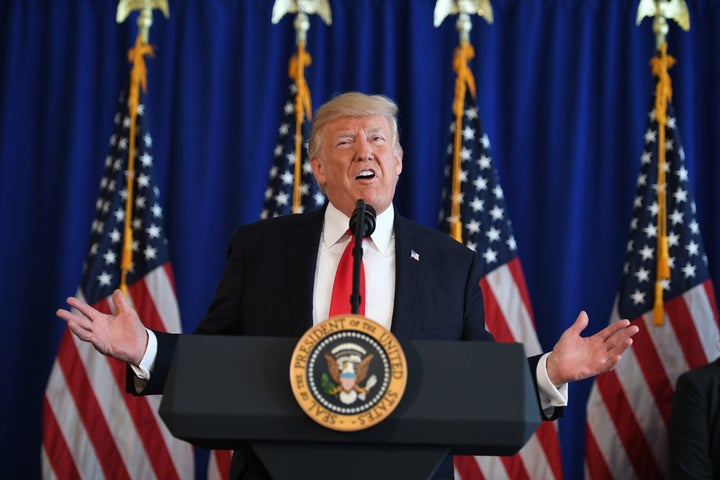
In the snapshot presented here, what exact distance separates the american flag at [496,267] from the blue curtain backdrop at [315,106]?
242 mm

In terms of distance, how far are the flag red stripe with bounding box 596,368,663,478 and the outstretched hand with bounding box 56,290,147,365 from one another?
2.98 metres

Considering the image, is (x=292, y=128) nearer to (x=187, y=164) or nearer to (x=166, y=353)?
(x=187, y=164)

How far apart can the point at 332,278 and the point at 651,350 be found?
264 centimetres

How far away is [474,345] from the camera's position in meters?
1.42

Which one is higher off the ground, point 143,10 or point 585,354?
point 143,10

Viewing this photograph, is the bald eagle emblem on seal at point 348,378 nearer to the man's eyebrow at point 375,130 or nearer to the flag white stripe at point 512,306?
the man's eyebrow at point 375,130

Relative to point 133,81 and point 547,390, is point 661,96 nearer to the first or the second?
point 133,81

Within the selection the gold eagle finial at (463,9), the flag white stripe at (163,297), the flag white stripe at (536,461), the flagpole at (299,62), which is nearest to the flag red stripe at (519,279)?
the flag white stripe at (536,461)

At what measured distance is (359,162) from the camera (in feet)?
7.75

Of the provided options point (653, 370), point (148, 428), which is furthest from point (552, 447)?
point (148, 428)

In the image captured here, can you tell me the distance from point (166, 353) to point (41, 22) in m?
3.54

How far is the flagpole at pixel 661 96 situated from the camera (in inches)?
167

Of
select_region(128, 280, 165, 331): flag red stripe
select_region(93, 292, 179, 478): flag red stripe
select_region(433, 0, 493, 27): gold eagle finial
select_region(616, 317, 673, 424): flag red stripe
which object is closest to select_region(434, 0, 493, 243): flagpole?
select_region(433, 0, 493, 27): gold eagle finial

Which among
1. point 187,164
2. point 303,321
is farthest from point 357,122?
point 187,164
